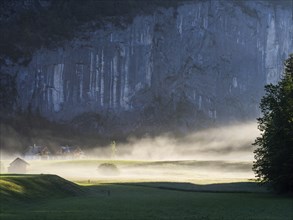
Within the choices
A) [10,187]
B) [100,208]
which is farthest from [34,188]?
[100,208]

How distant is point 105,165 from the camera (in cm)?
13962

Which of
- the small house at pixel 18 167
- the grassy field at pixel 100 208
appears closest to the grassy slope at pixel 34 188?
the grassy field at pixel 100 208

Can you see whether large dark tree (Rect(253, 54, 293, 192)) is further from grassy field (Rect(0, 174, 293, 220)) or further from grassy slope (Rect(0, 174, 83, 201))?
grassy slope (Rect(0, 174, 83, 201))

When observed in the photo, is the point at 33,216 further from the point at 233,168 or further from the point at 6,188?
the point at 233,168

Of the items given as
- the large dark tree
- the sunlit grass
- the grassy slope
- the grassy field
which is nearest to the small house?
the grassy slope

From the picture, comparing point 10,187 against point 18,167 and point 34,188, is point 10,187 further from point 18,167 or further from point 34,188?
point 18,167

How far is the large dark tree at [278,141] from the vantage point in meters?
60.5

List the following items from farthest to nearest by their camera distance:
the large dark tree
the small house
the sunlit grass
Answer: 1. the small house
2. the large dark tree
3. the sunlit grass

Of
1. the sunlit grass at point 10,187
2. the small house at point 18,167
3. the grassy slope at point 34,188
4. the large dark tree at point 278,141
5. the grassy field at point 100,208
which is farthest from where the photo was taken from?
the small house at point 18,167

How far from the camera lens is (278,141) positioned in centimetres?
6162

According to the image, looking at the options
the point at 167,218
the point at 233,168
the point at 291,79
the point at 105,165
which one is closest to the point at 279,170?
the point at 291,79

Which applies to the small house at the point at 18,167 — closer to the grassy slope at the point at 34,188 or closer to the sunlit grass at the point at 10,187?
the grassy slope at the point at 34,188

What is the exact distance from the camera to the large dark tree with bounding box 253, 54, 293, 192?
60531mm

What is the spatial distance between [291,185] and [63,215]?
3276 centimetres
